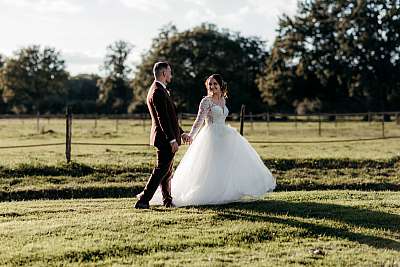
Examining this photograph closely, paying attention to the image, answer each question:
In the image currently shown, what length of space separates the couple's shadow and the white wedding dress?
0.81 ft

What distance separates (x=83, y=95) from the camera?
87562 millimetres

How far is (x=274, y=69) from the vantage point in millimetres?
56906

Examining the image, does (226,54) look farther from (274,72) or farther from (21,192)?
(21,192)

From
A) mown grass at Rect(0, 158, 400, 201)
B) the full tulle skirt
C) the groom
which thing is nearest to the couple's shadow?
the full tulle skirt

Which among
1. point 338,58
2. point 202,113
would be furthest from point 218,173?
point 338,58

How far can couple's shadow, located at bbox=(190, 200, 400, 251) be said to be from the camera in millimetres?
7574

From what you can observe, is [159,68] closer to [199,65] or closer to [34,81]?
[199,65]

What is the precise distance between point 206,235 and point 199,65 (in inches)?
2271

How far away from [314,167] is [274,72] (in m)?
38.9

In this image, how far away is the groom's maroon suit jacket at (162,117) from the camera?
28.4 feet

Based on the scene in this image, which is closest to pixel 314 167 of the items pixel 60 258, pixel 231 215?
pixel 231 215

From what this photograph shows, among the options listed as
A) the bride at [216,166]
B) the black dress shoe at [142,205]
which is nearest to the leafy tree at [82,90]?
the bride at [216,166]

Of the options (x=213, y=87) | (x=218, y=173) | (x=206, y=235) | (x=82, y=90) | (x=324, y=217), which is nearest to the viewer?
(x=206, y=235)

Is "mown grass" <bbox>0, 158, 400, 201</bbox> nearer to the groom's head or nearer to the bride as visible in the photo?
the bride
